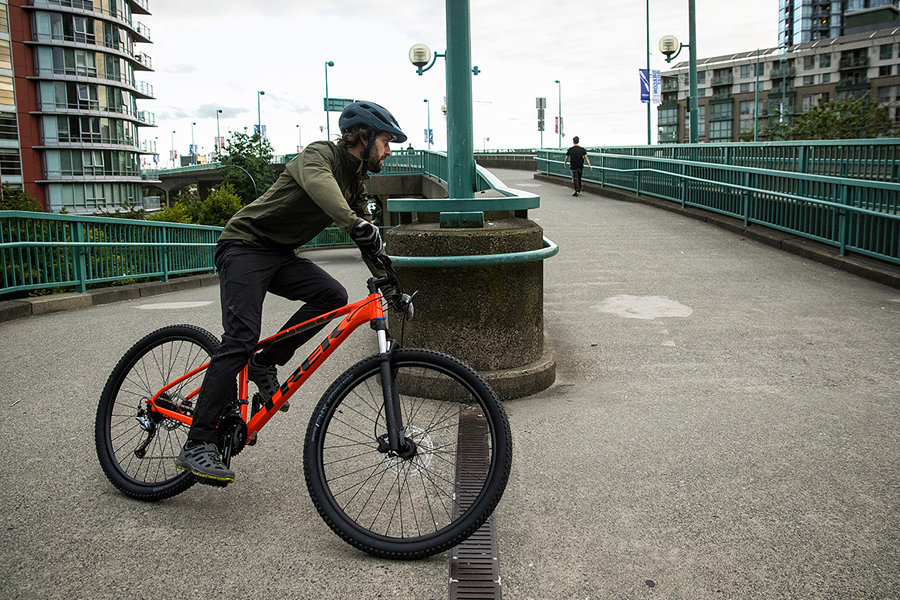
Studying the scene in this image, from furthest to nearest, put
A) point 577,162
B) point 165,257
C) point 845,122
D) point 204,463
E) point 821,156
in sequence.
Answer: point 845,122 < point 577,162 < point 165,257 < point 821,156 < point 204,463

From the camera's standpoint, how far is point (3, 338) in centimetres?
783

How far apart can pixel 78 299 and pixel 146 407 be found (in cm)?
784

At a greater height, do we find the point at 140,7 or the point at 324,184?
the point at 140,7

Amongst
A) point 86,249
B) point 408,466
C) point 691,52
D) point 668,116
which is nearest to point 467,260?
point 408,466

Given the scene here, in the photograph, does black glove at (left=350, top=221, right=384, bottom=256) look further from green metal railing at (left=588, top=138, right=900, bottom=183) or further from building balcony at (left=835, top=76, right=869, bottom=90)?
building balcony at (left=835, top=76, right=869, bottom=90)

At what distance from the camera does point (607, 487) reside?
3762 millimetres

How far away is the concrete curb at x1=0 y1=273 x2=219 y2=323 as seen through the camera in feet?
30.7

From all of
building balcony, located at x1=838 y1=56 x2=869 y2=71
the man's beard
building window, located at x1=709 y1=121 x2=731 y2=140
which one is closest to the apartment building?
building window, located at x1=709 y1=121 x2=731 y2=140

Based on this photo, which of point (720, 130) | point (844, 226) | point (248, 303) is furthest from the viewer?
point (720, 130)

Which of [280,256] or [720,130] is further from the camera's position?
[720,130]

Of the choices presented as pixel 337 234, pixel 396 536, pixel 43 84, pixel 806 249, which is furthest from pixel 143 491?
A: pixel 43 84

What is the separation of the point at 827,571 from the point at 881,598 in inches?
8.5

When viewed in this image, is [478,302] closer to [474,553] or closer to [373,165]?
[373,165]

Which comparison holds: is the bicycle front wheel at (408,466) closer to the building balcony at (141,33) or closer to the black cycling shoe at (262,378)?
the black cycling shoe at (262,378)
